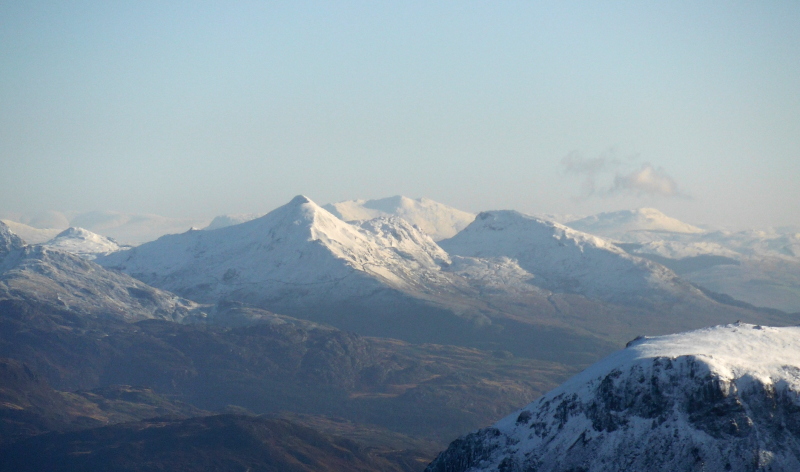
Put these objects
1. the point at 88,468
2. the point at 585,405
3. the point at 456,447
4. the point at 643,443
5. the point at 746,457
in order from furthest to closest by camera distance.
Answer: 1. the point at 88,468
2. the point at 456,447
3. the point at 585,405
4. the point at 643,443
5. the point at 746,457

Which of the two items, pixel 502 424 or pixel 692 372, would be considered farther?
pixel 502 424

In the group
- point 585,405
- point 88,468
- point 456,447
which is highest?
point 585,405

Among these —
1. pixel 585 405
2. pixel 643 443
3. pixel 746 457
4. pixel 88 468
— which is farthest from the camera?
pixel 88 468

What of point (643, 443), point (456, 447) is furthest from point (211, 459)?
point (643, 443)

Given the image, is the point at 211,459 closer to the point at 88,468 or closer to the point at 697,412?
the point at 88,468

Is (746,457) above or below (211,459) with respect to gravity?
above

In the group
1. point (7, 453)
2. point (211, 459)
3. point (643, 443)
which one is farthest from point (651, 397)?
point (7, 453)
